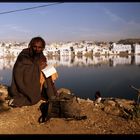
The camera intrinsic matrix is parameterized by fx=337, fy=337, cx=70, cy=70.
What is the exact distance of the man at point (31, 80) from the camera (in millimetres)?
6516

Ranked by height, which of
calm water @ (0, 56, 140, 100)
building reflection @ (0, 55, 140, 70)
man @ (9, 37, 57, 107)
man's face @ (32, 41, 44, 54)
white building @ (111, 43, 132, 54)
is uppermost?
man's face @ (32, 41, 44, 54)

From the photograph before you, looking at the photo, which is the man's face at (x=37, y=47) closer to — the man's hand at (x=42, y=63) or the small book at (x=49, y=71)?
the man's hand at (x=42, y=63)

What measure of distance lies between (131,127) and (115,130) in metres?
0.30

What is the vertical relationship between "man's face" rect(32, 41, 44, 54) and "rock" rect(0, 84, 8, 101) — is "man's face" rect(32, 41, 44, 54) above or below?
above

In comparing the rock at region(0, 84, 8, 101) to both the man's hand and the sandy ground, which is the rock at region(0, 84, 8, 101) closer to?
the sandy ground

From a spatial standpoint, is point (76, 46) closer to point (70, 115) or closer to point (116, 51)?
point (116, 51)

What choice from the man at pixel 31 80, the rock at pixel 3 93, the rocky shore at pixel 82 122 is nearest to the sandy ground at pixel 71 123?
the rocky shore at pixel 82 122

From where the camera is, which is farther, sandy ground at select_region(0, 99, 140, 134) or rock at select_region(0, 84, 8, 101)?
rock at select_region(0, 84, 8, 101)

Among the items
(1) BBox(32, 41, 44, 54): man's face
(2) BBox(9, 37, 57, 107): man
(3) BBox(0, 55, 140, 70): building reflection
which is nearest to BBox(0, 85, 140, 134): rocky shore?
(2) BBox(9, 37, 57, 107): man

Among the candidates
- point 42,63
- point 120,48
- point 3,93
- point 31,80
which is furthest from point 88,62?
point 31,80

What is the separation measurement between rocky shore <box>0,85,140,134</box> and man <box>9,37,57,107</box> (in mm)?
202

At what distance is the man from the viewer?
6516mm
